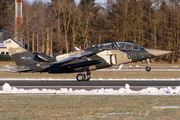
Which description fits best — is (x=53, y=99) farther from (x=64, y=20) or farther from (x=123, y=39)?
(x=64, y=20)

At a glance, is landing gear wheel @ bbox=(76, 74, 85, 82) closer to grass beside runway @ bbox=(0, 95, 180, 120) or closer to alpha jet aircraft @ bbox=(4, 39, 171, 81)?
alpha jet aircraft @ bbox=(4, 39, 171, 81)

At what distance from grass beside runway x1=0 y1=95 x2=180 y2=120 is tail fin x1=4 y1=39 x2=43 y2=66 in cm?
780

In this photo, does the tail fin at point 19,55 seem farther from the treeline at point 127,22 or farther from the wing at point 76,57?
the treeline at point 127,22

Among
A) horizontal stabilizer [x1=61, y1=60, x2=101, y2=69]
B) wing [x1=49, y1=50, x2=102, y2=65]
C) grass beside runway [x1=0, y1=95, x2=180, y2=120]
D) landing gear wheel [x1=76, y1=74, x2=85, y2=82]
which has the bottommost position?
grass beside runway [x1=0, y1=95, x2=180, y2=120]

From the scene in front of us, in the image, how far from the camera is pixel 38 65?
21.5 m

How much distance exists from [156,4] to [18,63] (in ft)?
151

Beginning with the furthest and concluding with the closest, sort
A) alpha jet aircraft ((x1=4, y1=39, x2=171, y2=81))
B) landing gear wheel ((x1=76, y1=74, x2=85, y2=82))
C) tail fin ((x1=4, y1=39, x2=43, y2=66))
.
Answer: landing gear wheel ((x1=76, y1=74, x2=85, y2=82)) < alpha jet aircraft ((x1=4, y1=39, x2=171, y2=81)) < tail fin ((x1=4, y1=39, x2=43, y2=66))

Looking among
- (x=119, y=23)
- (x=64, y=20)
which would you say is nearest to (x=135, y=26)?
(x=119, y=23)

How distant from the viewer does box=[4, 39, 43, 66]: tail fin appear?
21141 millimetres

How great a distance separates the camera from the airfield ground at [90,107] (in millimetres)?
9281

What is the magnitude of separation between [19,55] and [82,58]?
485cm

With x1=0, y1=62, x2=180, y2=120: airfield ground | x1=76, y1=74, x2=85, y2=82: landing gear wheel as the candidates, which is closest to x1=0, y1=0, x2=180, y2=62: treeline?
x1=76, y1=74, x2=85, y2=82: landing gear wheel

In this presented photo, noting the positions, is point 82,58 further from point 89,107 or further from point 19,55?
point 89,107

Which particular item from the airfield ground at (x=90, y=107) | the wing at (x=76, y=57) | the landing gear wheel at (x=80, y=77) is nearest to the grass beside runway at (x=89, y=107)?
the airfield ground at (x=90, y=107)
